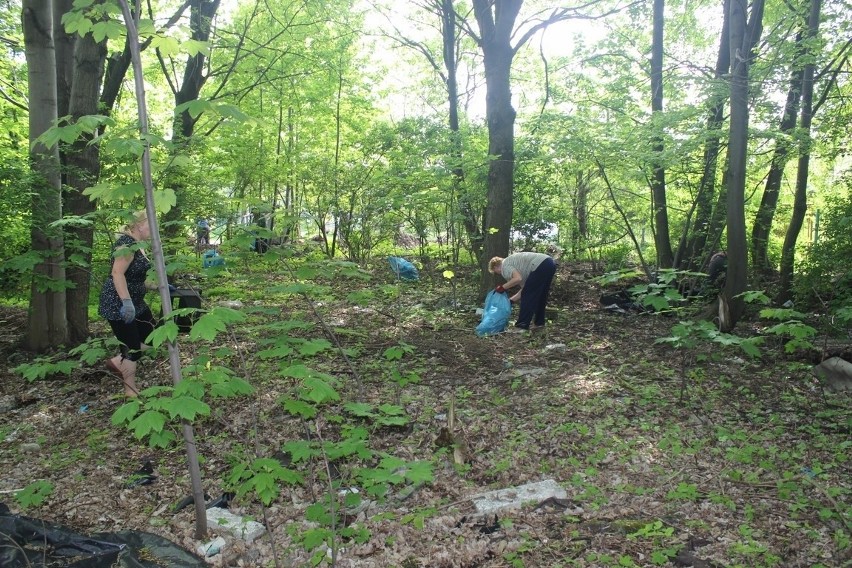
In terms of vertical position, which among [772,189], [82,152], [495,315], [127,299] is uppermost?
[82,152]

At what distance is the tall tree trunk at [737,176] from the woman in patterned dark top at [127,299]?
5800 mm

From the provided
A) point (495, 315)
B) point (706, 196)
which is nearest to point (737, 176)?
point (706, 196)

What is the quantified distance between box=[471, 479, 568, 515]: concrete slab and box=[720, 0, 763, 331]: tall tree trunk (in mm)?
3836

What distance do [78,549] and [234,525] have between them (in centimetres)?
74

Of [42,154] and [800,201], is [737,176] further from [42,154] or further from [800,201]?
[42,154]

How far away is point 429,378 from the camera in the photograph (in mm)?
5371

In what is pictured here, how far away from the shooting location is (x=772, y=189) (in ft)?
28.1

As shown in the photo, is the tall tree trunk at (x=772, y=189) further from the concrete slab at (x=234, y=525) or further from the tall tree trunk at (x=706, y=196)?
the concrete slab at (x=234, y=525)

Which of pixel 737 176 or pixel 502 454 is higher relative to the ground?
pixel 737 176

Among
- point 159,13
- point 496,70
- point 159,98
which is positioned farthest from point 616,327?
point 159,98

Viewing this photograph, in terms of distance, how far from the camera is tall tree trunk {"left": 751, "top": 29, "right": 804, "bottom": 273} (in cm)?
764

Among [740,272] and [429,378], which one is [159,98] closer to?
[429,378]

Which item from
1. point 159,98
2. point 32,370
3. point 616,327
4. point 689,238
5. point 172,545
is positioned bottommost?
point 172,545

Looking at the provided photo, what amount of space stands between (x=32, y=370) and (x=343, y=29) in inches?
497
